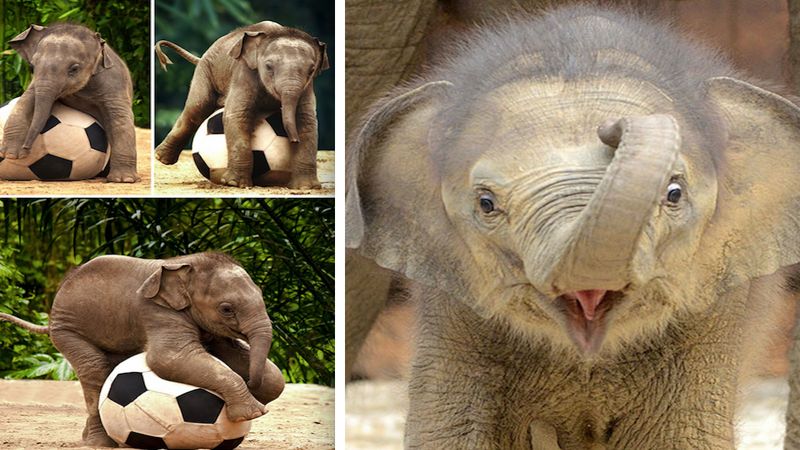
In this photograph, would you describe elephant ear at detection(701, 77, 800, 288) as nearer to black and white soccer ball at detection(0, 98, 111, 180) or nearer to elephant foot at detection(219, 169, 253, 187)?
elephant foot at detection(219, 169, 253, 187)

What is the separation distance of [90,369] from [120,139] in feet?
2.10

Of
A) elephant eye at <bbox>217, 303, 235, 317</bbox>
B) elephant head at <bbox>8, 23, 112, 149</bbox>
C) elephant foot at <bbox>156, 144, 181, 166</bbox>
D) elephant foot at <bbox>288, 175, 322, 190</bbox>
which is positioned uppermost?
elephant head at <bbox>8, 23, 112, 149</bbox>

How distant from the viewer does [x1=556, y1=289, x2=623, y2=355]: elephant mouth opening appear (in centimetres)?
262

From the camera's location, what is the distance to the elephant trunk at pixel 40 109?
4.01 meters

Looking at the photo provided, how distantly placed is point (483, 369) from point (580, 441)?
0.31 m

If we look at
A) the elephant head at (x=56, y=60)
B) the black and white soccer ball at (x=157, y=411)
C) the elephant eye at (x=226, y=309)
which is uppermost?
the elephant head at (x=56, y=60)

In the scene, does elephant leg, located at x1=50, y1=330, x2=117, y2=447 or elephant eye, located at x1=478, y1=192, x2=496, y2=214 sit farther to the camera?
elephant leg, located at x1=50, y1=330, x2=117, y2=447

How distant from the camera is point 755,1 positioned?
4.49 m

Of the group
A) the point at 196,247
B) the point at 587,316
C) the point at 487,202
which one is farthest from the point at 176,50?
the point at 587,316

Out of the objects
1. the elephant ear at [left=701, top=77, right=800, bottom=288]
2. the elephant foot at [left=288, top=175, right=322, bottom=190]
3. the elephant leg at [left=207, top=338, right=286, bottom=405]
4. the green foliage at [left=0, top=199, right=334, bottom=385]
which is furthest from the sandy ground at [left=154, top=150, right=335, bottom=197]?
the elephant ear at [left=701, top=77, right=800, bottom=288]

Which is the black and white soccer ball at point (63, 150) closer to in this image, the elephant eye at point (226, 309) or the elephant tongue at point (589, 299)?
the elephant eye at point (226, 309)

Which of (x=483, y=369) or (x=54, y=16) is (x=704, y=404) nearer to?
(x=483, y=369)

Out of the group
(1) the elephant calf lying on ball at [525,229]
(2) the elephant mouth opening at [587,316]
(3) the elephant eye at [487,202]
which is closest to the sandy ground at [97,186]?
(1) the elephant calf lying on ball at [525,229]

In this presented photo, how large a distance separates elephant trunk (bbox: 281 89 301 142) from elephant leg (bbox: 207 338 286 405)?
22.7 inches
